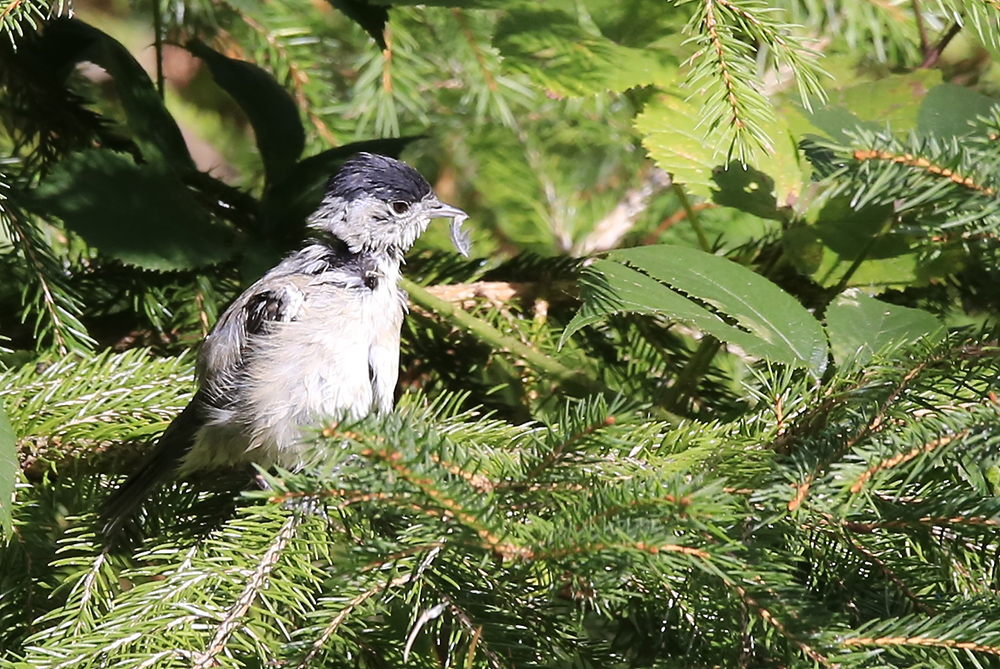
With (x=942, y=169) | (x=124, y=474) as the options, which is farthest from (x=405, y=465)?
(x=124, y=474)

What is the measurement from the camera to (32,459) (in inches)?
90.5

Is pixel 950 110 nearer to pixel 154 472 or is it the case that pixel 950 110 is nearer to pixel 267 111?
pixel 267 111

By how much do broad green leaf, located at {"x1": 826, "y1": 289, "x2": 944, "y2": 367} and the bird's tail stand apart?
1576 millimetres

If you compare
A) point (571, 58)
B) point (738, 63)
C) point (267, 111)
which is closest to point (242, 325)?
point (267, 111)

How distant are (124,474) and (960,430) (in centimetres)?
196

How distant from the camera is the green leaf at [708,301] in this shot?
190cm

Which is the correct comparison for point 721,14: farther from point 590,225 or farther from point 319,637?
point 590,225

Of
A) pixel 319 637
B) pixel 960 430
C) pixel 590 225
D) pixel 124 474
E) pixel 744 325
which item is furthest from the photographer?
pixel 590 225

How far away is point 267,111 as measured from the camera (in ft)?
9.46

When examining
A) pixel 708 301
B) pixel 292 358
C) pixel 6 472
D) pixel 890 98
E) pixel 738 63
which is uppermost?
pixel 738 63

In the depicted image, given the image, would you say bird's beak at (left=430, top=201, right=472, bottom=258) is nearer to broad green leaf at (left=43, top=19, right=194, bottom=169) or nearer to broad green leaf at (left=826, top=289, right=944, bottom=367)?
broad green leaf at (left=43, top=19, right=194, bottom=169)

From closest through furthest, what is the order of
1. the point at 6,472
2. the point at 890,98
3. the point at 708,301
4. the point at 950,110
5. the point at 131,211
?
the point at 6,472, the point at 708,301, the point at 950,110, the point at 131,211, the point at 890,98

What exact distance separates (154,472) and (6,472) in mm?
650

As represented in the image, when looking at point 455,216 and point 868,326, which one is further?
point 455,216
